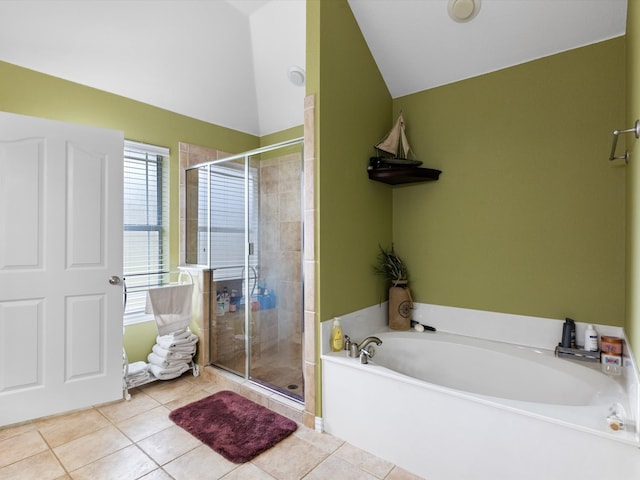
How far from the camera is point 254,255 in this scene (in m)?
2.76

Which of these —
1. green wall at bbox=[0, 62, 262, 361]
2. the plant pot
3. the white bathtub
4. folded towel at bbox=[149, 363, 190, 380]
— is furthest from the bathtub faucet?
green wall at bbox=[0, 62, 262, 361]

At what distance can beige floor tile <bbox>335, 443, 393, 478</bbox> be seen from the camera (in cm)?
181

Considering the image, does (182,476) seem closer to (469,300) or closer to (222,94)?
(469,300)

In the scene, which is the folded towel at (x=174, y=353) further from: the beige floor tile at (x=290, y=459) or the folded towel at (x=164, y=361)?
the beige floor tile at (x=290, y=459)

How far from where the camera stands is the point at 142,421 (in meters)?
2.28

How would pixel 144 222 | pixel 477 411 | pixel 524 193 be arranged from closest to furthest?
pixel 477 411 < pixel 524 193 < pixel 144 222

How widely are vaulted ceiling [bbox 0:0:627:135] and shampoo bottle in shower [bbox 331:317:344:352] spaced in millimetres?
1967

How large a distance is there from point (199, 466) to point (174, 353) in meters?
1.21

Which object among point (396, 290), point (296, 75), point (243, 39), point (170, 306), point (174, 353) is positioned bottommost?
point (174, 353)

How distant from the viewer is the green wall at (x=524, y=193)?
6.66ft

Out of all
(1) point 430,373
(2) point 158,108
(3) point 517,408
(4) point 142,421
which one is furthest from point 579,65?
(4) point 142,421

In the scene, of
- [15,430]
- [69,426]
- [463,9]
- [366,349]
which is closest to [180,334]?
[69,426]

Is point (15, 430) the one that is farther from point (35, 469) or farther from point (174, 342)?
point (174, 342)

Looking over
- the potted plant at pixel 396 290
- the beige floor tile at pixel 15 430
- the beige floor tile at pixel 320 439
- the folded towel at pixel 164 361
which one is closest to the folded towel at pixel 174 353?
the folded towel at pixel 164 361
